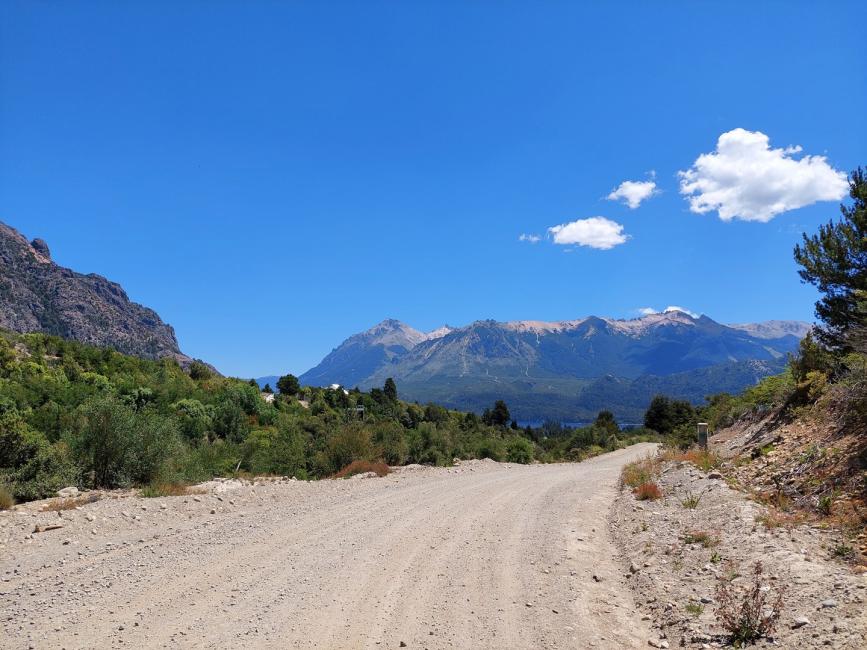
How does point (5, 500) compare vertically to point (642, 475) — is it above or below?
above

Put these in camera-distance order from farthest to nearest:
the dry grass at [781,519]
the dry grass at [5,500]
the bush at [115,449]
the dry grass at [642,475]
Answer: the dry grass at [642,475] → the bush at [115,449] → the dry grass at [5,500] → the dry grass at [781,519]

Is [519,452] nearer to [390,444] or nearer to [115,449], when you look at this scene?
[390,444]

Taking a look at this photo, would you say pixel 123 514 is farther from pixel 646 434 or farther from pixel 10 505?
pixel 646 434

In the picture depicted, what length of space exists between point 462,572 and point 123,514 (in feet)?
23.0

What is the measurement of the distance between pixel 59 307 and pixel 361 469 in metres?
157

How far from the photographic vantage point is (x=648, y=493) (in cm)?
1275

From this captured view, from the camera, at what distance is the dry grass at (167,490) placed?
42.2ft

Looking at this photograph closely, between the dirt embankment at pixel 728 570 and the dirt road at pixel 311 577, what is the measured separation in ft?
1.31

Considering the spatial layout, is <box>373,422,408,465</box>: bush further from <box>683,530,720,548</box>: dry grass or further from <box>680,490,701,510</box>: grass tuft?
<box>683,530,720,548</box>: dry grass

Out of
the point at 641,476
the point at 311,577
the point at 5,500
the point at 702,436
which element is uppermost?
the point at 5,500

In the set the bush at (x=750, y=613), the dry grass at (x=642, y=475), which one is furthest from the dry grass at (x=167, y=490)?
the bush at (x=750, y=613)

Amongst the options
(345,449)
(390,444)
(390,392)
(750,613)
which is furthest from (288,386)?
(750,613)

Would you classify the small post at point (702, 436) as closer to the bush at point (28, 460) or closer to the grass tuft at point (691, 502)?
the grass tuft at point (691, 502)

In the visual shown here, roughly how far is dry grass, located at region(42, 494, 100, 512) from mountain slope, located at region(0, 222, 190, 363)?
4542 inches
